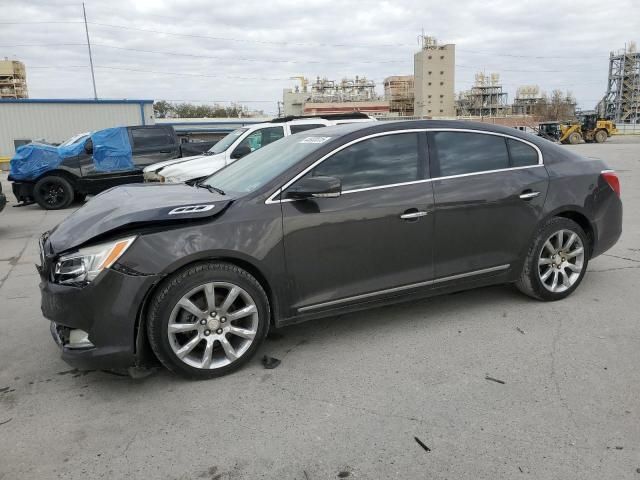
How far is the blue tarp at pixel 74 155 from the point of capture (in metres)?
11.8

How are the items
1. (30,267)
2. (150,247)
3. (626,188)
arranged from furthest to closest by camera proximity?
(626,188) → (30,267) → (150,247)

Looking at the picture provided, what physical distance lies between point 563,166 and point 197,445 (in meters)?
3.70

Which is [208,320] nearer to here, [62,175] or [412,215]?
[412,215]

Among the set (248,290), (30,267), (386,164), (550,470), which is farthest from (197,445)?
(30,267)

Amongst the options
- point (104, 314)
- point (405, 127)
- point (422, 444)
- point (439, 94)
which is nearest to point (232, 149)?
point (405, 127)

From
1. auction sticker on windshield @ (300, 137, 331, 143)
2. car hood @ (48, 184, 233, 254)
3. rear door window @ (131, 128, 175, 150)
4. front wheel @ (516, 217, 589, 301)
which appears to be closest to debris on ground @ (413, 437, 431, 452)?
car hood @ (48, 184, 233, 254)

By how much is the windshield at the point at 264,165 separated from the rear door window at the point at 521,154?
163cm

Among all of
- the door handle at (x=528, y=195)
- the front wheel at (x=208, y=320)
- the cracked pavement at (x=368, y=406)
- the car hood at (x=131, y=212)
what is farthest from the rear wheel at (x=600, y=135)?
the front wheel at (x=208, y=320)

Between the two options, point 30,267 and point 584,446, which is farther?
point 30,267

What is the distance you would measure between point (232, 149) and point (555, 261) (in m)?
7.38

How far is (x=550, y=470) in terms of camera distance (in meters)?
2.41

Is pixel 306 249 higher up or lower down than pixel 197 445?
higher up

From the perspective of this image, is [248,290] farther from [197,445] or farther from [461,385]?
[461,385]

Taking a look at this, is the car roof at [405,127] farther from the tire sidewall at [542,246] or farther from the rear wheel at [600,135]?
the rear wheel at [600,135]
